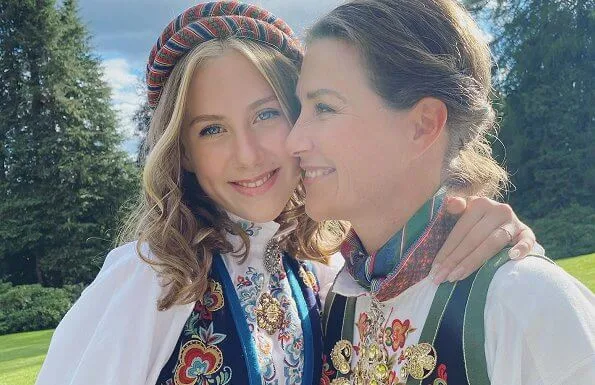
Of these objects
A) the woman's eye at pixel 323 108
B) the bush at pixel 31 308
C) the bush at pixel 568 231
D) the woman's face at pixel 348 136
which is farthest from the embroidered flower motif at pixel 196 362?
the bush at pixel 568 231

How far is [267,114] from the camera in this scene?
8.26 feet

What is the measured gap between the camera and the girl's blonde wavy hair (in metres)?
2.37

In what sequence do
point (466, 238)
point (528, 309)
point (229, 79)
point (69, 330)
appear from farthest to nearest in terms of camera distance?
point (229, 79) < point (69, 330) < point (466, 238) < point (528, 309)

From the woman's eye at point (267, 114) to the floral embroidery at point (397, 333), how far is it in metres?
0.89

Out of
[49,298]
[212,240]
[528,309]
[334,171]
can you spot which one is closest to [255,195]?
[212,240]

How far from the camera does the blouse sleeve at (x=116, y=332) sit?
2.03 meters

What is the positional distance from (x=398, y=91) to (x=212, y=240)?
91 cm

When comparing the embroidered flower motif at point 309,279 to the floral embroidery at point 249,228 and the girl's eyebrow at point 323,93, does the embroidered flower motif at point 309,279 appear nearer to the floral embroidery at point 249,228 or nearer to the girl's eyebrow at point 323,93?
the floral embroidery at point 249,228

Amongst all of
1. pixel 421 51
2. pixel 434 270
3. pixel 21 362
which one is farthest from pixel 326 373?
pixel 21 362

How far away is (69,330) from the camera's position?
2104mm

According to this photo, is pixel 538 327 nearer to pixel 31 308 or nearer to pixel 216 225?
pixel 216 225

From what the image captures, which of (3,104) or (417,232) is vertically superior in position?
(417,232)

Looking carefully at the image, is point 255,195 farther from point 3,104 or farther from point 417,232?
point 3,104

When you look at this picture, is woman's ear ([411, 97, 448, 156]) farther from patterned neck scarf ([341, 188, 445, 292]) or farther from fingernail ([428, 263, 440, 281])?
fingernail ([428, 263, 440, 281])
